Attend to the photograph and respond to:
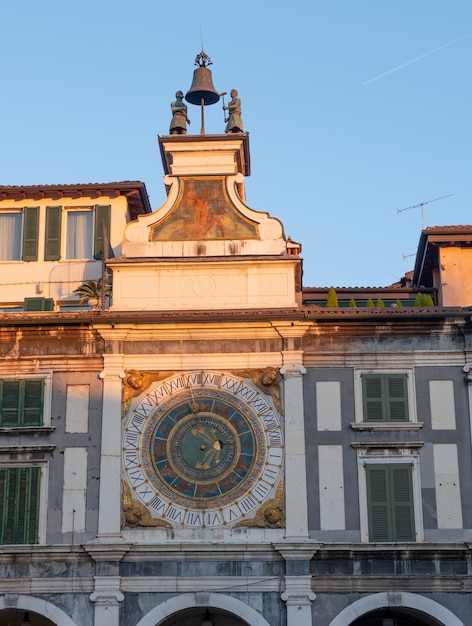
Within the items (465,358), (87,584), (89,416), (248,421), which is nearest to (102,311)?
(89,416)

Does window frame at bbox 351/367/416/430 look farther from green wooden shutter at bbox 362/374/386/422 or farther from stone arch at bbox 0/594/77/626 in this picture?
stone arch at bbox 0/594/77/626

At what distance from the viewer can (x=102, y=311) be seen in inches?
1316

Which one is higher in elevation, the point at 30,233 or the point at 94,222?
the point at 94,222

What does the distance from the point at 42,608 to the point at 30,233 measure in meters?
12.8

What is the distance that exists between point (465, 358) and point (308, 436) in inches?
185

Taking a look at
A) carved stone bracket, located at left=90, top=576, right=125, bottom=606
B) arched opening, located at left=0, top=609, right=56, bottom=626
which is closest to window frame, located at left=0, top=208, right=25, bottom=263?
arched opening, located at left=0, top=609, right=56, bottom=626

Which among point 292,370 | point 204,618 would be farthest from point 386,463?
point 204,618

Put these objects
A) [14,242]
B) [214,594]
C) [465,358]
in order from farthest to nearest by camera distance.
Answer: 1. [14,242]
2. [465,358]
3. [214,594]

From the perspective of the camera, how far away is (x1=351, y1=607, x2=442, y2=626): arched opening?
103ft

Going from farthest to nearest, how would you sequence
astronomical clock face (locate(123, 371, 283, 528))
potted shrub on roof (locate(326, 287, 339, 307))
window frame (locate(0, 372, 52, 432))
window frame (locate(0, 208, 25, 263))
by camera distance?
1. window frame (locate(0, 208, 25, 263))
2. potted shrub on roof (locate(326, 287, 339, 307))
3. window frame (locate(0, 372, 52, 432))
4. astronomical clock face (locate(123, 371, 283, 528))

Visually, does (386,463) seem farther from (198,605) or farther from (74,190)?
(74,190)

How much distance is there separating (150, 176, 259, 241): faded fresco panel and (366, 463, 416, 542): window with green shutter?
7424mm

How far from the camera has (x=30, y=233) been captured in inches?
1540

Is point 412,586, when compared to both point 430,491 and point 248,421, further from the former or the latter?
point 248,421
